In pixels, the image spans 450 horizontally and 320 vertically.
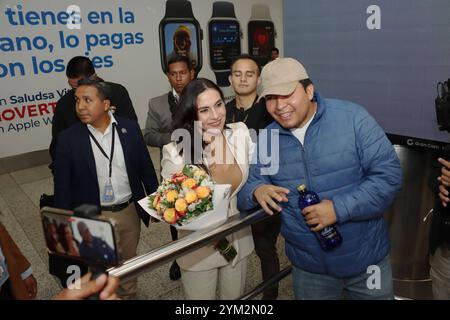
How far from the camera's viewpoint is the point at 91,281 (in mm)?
916

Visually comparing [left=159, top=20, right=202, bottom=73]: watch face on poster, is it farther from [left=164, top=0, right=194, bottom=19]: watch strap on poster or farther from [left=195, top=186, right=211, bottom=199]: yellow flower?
[left=195, top=186, right=211, bottom=199]: yellow flower

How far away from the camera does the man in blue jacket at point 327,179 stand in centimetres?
155

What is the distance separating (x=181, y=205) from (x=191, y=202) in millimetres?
44

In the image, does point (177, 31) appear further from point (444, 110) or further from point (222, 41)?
point (444, 110)

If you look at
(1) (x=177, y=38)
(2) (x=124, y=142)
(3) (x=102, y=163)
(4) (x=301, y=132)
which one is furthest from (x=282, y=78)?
(1) (x=177, y=38)

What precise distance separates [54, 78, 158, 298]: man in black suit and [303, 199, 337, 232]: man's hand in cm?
140

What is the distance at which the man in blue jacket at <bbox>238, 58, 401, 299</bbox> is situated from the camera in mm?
1554

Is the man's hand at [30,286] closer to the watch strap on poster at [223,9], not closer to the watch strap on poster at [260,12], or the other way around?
the watch strap on poster at [223,9]

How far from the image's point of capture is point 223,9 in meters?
8.07

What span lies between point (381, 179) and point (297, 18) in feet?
7.50

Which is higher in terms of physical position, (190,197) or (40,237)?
(190,197)

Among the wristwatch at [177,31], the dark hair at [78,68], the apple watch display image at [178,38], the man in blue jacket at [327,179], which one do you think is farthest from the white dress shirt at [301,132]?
the apple watch display image at [178,38]

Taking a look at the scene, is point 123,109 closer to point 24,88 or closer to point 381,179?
point 381,179

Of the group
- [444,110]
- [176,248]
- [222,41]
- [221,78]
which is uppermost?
[222,41]
